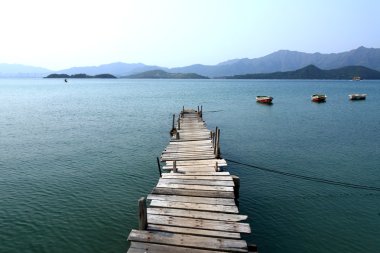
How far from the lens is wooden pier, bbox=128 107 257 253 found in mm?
12586

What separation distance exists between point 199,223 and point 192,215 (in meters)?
0.84

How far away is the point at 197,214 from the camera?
1498 cm

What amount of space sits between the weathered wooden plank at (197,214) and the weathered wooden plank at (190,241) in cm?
168

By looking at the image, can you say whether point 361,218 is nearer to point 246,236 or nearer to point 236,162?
point 246,236

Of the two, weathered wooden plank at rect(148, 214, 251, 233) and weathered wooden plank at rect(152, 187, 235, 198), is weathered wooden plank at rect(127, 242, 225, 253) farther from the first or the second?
weathered wooden plank at rect(152, 187, 235, 198)

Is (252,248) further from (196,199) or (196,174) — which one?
(196,174)

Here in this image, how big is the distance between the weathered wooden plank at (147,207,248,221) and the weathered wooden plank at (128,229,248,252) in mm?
1677

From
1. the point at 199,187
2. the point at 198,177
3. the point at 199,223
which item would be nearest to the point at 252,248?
the point at 199,223

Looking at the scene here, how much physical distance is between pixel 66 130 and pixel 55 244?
32.5 metres

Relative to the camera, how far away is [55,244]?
16.5m

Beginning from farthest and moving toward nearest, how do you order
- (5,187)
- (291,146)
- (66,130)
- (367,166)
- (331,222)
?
(66,130) → (291,146) → (367,166) → (5,187) → (331,222)

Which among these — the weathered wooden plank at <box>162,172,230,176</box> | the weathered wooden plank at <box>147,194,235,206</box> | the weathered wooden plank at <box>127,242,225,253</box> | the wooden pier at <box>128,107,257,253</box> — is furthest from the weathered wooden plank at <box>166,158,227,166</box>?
the weathered wooden plank at <box>127,242,225,253</box>

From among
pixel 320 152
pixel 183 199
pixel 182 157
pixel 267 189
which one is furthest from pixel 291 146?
pixel 183 199

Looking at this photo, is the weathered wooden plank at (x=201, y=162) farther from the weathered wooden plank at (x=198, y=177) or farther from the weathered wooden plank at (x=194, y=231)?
the weathered wooden plank at (x=194, y=231)
